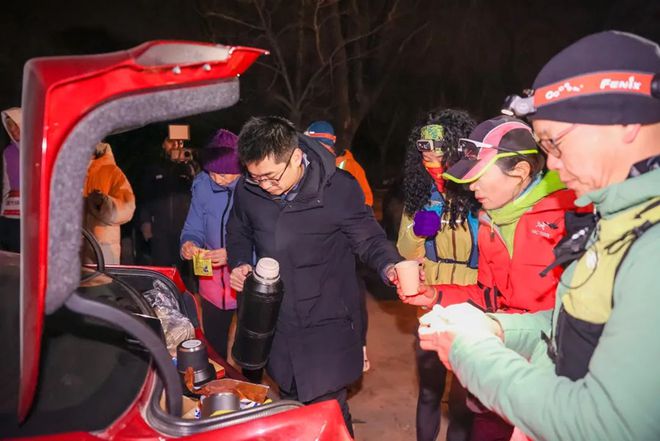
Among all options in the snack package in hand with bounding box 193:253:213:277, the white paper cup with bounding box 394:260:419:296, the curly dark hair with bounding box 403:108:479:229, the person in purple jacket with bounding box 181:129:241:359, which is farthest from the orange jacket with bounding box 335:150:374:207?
the white paper cup with bounding box 394:260:419:296

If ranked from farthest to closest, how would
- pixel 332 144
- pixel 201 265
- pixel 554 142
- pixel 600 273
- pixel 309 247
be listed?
pixel 332 144, pixel 201 265, pixel 309 247, pixel 554 142, pixel 600 273

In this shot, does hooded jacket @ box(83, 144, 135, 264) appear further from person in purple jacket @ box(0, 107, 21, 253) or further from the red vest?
the red vest

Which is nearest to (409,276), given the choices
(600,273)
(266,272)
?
(266,272)

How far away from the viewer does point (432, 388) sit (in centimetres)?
359

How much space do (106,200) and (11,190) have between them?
795mm

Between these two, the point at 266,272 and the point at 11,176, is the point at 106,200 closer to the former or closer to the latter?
the point at 11,176

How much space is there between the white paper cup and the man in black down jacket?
8.4 inches

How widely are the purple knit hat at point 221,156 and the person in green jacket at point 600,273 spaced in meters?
3.05

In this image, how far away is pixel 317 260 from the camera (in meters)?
3.13

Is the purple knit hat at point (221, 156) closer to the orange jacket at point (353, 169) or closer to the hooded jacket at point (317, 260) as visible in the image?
the hooded jacket at point (317, 260)

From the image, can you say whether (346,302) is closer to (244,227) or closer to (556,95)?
(244,227)

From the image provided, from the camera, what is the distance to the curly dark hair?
3.49m

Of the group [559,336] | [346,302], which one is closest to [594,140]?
[559,336]

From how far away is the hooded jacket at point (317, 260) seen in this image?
10.1ft
